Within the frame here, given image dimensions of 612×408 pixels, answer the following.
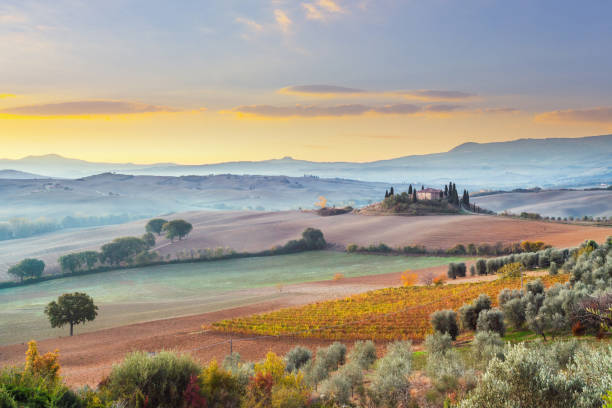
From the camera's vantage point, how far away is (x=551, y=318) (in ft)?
55.4

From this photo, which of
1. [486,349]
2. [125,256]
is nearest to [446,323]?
[486,349]

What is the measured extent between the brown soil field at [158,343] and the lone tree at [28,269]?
4364 centimetres

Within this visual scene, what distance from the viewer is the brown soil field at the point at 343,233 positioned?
248ft

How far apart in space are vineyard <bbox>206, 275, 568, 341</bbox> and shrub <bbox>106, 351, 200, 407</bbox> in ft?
50.1

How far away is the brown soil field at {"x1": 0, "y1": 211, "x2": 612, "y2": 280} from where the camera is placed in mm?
75562

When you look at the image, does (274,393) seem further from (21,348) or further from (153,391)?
(21,348)

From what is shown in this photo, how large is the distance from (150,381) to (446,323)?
14986mm

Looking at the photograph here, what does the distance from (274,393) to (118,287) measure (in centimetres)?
5855

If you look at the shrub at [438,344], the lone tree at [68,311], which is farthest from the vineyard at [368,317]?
the lone tree at [68,311]

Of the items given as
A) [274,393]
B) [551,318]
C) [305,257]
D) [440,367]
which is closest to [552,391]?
[440,367]

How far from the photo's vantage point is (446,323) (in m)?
20.6

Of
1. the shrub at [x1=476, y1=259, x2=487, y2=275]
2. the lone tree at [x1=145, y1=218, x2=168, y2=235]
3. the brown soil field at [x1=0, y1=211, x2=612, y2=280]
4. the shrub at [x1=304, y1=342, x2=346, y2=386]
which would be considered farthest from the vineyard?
the lone tree at [x1=145, y1=218, x2=168, y2=235]

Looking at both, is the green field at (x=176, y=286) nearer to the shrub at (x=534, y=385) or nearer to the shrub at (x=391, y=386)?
the shrub at (x=391, y=386)

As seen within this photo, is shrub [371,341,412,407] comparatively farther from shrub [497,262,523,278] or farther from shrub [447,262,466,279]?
shrub [447,262,466,279]
